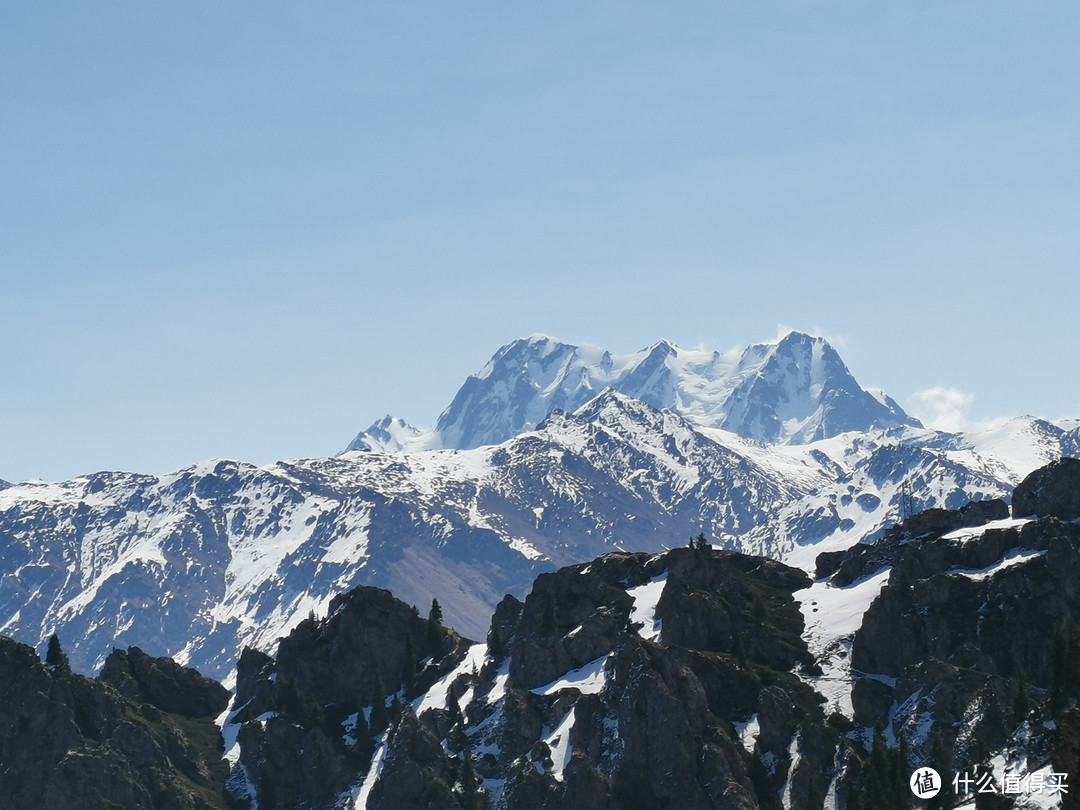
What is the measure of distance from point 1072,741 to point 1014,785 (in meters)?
71.1

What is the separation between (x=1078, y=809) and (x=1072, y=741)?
5.57 m

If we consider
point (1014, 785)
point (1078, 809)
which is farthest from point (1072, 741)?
point (1014, 785)

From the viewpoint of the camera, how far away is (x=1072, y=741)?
11650 cm

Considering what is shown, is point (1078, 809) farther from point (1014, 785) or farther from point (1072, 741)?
point (1014, 785)

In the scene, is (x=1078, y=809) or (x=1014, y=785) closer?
(x=1078, y=809)

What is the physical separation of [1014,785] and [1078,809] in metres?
74.1

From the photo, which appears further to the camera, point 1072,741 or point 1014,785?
Result: point 1014,785

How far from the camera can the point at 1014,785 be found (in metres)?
183

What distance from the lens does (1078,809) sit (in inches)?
4434
